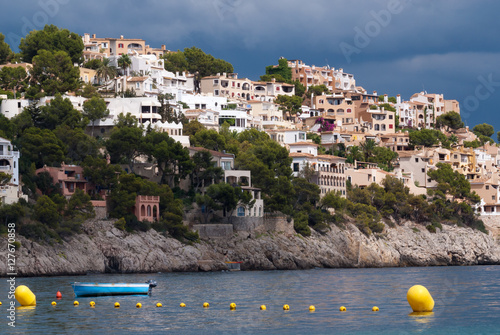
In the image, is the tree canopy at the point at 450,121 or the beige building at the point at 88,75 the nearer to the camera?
the beige building at the point at 88,75

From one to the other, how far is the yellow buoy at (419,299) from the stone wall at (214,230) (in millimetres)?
46699

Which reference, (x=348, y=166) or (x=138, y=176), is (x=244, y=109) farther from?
(x=138, y=176)

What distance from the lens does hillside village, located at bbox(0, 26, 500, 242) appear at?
103625 mm

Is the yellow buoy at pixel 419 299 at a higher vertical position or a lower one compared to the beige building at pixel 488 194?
lower

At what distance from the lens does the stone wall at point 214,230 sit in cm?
10081

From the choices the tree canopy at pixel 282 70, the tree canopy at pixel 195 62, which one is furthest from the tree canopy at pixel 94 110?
the tree canopy at pixel 282 70

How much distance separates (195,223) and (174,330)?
5205 cm

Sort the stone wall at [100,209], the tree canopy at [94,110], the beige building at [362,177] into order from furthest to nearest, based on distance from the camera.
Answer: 1. the beige building at [362,177]
2. the tree canopy at [94,110]
3. the stone wall at [100,209]

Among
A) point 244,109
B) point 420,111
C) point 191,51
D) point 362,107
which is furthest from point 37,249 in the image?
point 420,111

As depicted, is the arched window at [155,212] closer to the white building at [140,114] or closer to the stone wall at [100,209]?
the stone wall at [100,209]

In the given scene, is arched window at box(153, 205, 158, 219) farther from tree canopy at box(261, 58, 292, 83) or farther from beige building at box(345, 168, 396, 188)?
tree canopy at box(261, 58, 292, 83)

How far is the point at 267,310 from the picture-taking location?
58.9m

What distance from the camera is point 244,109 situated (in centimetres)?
15300

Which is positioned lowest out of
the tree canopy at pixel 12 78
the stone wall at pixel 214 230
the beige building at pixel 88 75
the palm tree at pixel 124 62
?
the stone wall at pixel 214 230
